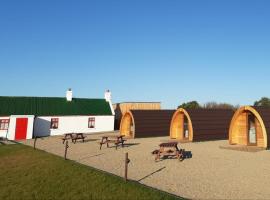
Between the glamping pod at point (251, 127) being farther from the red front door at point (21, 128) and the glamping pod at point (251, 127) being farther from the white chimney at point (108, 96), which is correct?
the white chimney at point (108, 96)

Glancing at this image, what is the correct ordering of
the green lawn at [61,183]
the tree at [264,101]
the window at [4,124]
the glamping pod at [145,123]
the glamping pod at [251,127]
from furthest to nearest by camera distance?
the tree at [264,101] < the window at [4,124] < the glamping pod at [145,123] < the glamping pod at [251,127] < the green lawn at [61,183]

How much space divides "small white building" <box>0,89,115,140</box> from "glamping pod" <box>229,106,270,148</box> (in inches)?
800

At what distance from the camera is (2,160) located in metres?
16.5

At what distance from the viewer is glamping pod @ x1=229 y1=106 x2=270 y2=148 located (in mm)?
18734

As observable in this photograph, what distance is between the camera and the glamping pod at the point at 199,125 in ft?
77.6

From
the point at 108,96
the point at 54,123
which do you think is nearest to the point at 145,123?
the point at 54,123

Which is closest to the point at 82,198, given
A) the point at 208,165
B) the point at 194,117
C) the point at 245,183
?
the point at 245,183

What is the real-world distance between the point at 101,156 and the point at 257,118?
1187 centimetres

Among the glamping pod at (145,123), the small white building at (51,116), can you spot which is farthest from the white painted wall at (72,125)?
the glamping pod at (145,123)

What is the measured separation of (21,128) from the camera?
1173 inches

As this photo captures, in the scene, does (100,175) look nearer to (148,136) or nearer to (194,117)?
(194,117)

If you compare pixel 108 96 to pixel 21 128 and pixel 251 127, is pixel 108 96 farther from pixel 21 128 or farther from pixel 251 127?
pixel 251 127

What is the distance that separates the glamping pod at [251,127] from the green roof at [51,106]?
20.6m

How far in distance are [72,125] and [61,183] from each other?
24.6 metres
